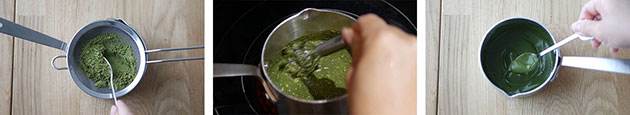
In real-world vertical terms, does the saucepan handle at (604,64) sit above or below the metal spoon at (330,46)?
below

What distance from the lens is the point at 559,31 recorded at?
2.11ft

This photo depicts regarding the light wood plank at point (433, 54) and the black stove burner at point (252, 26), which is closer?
the black stove burner at point (252, 26)

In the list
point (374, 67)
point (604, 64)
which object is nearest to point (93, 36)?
point (374, 67)

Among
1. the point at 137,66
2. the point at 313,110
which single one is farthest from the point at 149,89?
the point at 313,110

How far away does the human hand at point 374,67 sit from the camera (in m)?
0.37

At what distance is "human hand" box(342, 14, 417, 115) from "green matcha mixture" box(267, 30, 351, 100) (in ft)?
0.04

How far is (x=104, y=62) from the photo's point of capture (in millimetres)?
630

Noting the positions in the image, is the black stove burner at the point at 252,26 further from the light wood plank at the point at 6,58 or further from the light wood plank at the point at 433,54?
the light wood plank at the point at 6,58

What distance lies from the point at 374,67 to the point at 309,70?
6 centimetres

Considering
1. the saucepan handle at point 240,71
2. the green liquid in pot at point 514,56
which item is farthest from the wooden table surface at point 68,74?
the green liquid in pot at point 514,56

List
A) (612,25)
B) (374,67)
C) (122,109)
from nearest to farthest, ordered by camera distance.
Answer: (374,67) → (612,25) → (122,109)

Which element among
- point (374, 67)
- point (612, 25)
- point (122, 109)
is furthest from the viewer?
point (122, 109)

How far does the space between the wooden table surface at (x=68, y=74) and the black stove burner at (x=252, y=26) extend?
0.26m

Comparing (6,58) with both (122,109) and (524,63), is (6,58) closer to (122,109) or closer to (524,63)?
(122,109)
